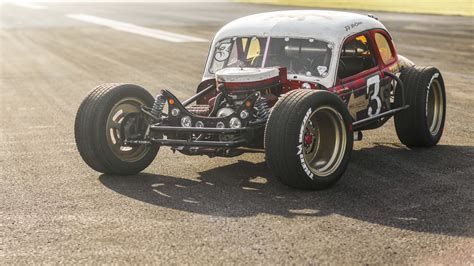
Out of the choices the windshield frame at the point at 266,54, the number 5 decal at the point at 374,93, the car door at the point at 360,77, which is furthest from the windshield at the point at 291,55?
the number 5 decal at the point at 374,93

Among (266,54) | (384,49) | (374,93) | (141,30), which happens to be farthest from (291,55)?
(141,30)

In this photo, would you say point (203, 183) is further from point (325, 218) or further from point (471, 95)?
point (471, 95)

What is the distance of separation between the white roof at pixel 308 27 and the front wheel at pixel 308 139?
80 centimetres

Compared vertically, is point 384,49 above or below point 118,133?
above

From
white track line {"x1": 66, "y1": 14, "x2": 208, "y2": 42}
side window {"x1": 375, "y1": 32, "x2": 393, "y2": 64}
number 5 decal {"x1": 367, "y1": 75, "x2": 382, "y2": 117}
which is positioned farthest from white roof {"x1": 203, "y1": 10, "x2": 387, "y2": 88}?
A: white track line {"x1": 66, "y1": 14, "x2": 208, "y2": 42}

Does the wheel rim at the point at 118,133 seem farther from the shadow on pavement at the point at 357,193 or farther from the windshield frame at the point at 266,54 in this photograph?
the windshield frame at the point at 266,54

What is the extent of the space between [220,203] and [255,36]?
2.36 meters

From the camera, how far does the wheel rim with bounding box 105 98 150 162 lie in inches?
308

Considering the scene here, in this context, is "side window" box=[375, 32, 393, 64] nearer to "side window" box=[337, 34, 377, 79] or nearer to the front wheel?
"side window" box=[337, 34, 377, 79]

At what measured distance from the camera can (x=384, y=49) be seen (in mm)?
9117

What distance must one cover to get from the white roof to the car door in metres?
0.12

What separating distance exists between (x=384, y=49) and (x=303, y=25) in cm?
120

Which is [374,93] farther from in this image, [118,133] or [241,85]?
[118,133]

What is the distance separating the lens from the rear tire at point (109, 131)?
25.0 feet
